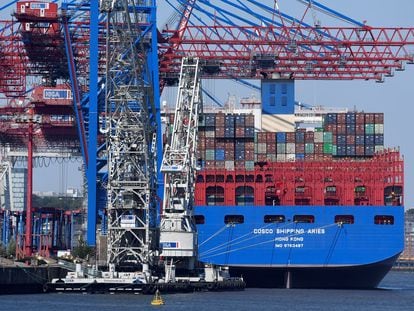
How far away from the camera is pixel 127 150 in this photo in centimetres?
8012

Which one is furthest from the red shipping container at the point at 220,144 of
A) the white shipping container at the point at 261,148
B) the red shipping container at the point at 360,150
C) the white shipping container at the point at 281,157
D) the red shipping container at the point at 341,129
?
the red shipping container at the point at 360,150

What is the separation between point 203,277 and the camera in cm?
8250

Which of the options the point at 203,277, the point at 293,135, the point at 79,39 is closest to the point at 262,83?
the point at 293,135

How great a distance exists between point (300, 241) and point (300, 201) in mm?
2670

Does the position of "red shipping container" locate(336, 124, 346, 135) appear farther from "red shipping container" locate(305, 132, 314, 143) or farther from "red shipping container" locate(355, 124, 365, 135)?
"red shipping container" locate(305, 132, 314, 143)

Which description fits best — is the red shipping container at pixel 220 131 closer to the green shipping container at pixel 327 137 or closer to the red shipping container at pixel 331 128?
the green shipping container at pixel 327 137

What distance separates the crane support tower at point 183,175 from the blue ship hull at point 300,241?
7.45 m

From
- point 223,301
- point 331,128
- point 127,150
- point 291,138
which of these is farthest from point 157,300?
point 331,128

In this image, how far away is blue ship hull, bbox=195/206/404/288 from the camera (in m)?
92.8

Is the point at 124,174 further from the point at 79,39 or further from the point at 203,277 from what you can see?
the point at 79,39

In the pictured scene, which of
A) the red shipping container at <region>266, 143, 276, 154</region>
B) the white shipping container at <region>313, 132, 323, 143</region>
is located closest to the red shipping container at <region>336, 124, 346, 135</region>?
the white shipping container at <region>313, 132, 323, 143</region>

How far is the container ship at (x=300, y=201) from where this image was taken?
92.9 m

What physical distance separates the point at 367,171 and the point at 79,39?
1908cm

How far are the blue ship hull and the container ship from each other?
6 cm
